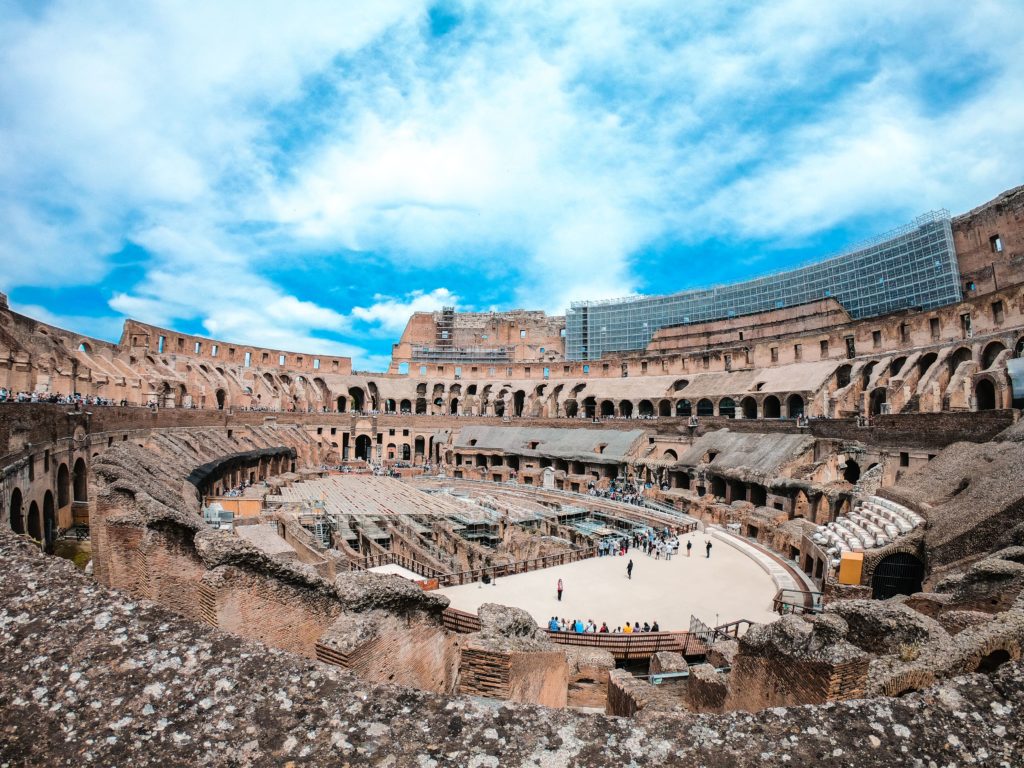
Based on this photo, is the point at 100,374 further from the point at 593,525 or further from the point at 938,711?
the point at 938,711

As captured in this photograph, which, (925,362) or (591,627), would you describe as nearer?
(591,627)

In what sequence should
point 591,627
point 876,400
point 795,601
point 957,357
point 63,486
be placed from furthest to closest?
point 876,400 → point 957,357 → point 63,486 → point 795,601 → point 591,627

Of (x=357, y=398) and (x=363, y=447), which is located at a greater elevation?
(x=357, y=398)

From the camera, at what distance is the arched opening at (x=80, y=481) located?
62.5 ft

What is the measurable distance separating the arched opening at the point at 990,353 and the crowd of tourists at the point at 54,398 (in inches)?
1579

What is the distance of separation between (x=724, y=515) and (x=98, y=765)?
2789 centimetres

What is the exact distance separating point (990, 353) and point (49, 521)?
1581 inches

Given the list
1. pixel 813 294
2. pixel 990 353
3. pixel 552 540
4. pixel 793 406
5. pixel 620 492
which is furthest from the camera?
pixel 813 294

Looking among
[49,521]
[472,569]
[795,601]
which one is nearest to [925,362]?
[795,601]

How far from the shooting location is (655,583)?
18.4 m

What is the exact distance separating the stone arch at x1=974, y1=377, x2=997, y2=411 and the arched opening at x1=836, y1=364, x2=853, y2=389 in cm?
948

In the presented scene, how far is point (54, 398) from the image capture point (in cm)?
2230

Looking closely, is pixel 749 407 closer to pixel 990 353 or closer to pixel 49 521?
pixel 990 353

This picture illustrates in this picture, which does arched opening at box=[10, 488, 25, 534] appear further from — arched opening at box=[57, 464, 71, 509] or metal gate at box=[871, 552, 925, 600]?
metal gate at box=[871, 552, 925, 600]
